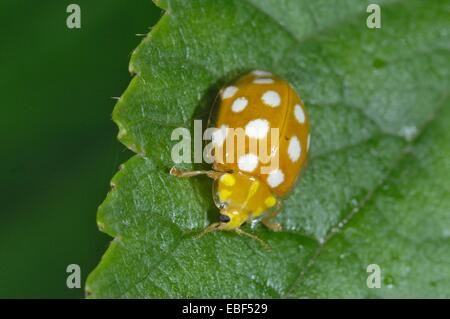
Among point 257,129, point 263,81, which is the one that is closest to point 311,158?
point 257,129

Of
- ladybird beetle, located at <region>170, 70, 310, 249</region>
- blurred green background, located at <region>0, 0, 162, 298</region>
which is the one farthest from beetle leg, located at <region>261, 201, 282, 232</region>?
blurred green background, located at <region>0, 0, 162, 298</region>

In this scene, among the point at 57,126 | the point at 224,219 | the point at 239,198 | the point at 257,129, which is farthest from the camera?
the point at 57,126

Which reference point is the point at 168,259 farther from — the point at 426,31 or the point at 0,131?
the point at 426,31

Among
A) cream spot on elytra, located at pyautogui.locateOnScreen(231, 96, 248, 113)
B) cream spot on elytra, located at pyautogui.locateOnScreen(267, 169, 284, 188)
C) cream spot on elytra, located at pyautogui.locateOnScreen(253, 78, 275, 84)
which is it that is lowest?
cream spot on elytra, located at pyautogui.locateOnScreen(267, 169, 284, 188)

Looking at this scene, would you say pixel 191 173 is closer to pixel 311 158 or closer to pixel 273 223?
pixel 273 223

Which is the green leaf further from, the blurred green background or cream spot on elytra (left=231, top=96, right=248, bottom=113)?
the blurred green background

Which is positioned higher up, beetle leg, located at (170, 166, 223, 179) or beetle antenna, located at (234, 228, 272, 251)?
beetle leg, located at (170, 166, 223, 179)
